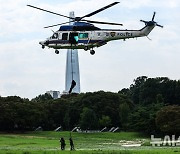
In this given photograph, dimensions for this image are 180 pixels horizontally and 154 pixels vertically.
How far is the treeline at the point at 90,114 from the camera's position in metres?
92.4

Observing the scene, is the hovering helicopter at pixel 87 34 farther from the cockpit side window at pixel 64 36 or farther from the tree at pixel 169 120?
the tree at pixel 169 120

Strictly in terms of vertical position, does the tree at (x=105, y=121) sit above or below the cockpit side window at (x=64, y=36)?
below

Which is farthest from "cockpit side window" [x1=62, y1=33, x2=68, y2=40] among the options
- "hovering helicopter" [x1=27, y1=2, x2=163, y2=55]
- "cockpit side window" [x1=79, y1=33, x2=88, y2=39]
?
"cockpit side window" [x1=79, y1=33, x2=88, y2=39]

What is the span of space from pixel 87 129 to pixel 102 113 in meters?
8.25

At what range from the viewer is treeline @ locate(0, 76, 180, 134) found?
303 feet

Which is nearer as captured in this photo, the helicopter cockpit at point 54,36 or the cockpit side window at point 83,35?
the cockpit side window at point 83,35

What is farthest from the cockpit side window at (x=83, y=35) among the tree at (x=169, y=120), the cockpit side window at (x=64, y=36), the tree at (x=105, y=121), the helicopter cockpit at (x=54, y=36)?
the tree at (x=105, y=121)

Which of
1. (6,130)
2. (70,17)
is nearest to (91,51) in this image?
(70,17)

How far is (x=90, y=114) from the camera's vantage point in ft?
342

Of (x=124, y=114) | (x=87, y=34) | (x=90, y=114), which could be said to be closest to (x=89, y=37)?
(x=87, y=34)

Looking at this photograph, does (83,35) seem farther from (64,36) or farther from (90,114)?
(90,114)

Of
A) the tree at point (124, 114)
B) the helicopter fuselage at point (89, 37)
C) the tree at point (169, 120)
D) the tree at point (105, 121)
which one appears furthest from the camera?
the tree at point (105, 121)

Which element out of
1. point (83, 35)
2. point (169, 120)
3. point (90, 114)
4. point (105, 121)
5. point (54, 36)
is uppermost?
point (54, 36)

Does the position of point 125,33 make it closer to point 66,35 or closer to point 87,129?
point 66,35
